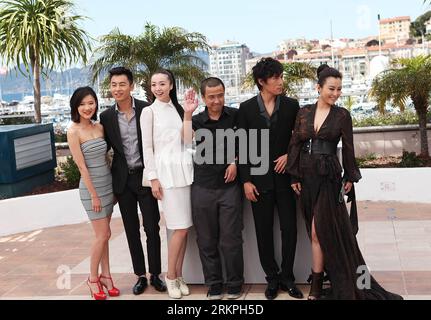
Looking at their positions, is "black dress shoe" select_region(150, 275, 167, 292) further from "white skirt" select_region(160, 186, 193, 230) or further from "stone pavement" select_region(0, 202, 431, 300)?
"white skirt" select_region(160, 186, 193, 230)

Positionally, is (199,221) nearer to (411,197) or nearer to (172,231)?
(172,231)

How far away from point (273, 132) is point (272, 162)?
20cm

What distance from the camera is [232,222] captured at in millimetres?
4262

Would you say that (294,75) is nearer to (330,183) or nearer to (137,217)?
(137,217)

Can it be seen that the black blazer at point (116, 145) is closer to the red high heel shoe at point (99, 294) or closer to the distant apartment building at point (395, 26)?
the red high heel shoe at point (99, 294)

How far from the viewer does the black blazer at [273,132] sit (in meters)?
4.18

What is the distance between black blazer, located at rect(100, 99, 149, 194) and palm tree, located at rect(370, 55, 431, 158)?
462 cm

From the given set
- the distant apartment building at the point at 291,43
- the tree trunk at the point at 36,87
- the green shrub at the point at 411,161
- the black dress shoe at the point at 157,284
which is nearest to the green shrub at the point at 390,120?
the green shrub at the point at 411,161

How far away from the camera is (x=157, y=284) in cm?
458

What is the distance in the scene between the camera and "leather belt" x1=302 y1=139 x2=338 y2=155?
13.1 feet

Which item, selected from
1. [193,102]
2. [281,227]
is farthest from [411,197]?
[193,102]

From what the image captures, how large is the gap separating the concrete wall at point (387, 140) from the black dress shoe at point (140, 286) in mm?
5077

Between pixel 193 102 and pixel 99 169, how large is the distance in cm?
82

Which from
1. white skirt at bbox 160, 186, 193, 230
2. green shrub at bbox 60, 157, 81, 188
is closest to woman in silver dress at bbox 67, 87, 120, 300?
white skirt at bbox 160, 186, 193, 230
